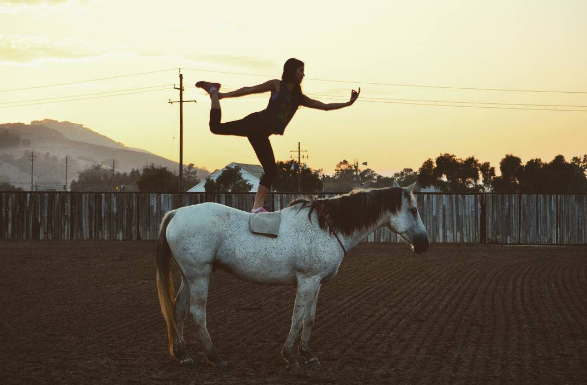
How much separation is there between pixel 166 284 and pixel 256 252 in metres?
1.10

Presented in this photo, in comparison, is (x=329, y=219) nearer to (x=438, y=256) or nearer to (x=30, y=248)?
(x=438, y=256)

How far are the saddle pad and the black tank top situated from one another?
91 cm

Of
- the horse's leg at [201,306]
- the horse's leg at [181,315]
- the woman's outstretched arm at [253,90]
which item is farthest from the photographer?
the horse's leg at [181,315]

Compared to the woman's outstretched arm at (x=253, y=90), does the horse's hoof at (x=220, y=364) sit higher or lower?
lower

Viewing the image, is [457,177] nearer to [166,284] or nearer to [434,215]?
[434,215]

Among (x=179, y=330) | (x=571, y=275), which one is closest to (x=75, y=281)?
(x=179, y=330)

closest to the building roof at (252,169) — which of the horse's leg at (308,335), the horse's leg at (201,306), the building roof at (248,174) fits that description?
the building roof at (248,174)

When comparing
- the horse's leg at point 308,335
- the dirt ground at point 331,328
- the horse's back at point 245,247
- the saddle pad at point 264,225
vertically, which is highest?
the saddle pad at point 264,225

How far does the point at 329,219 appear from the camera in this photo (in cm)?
759

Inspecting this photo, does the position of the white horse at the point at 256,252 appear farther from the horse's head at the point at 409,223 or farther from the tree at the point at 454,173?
the tree at the point at 454,173

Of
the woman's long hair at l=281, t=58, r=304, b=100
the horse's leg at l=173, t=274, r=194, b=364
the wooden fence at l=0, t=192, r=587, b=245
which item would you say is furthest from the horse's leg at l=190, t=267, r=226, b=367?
the wooden fence at l=0, t=192, r=587, b=245

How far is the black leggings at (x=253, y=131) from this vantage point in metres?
7.23

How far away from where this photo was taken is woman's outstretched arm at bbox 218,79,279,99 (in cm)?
702

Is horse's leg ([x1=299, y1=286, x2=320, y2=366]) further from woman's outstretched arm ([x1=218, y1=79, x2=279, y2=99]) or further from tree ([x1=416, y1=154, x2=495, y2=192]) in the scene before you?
tree ([x1=416, y1=154, x2=495, y2=192])
